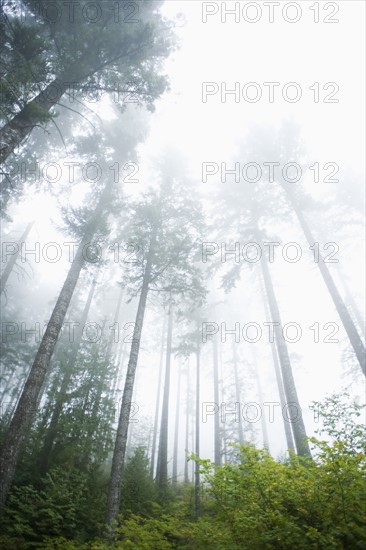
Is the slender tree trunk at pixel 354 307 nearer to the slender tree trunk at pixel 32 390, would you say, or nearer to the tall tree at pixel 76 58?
the slender tree trunk at pixel 32 390

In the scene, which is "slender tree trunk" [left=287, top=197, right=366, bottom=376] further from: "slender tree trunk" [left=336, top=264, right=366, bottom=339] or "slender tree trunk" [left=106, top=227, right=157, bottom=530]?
"slender tree trunk" [left=336, top=264, right=366, bottom=339]

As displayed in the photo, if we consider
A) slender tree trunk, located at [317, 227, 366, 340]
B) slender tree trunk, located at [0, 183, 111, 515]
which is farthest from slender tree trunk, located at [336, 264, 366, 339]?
slender tree trunk, located at [0, 183, 111, 515]

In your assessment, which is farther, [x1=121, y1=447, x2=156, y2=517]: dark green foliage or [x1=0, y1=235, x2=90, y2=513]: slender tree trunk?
[x1=121, y1=447, x2=156, y2=517]: dark green foliage

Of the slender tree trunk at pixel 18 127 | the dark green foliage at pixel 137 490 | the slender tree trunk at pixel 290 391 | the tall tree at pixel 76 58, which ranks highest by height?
the tall tree at pixel 76 58

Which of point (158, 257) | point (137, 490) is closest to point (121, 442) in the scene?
point (137, 490)

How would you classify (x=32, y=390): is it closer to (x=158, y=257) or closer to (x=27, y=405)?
(x=27, y=405)

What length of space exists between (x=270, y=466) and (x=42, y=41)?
33.3 ft

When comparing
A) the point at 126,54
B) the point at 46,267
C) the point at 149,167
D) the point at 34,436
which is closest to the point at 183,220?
the point at 149,167

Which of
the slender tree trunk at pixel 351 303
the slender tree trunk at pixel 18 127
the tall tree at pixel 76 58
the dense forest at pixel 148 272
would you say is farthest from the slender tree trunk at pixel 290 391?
the slender tree trunk at pixel 18 127

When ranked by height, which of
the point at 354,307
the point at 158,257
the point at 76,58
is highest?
the point at 354,307

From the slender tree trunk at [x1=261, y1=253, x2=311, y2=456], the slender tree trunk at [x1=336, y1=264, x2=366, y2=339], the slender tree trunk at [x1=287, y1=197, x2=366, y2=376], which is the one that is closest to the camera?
the slender tree trunk at [x1=261, y1=253, x2=311, y2=456]

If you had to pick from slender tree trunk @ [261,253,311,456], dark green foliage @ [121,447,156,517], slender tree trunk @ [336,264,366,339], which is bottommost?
dark green foliage @ [121,447,156,517]

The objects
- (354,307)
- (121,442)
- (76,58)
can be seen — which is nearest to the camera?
(76,58)

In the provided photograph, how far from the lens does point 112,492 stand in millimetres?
7348
